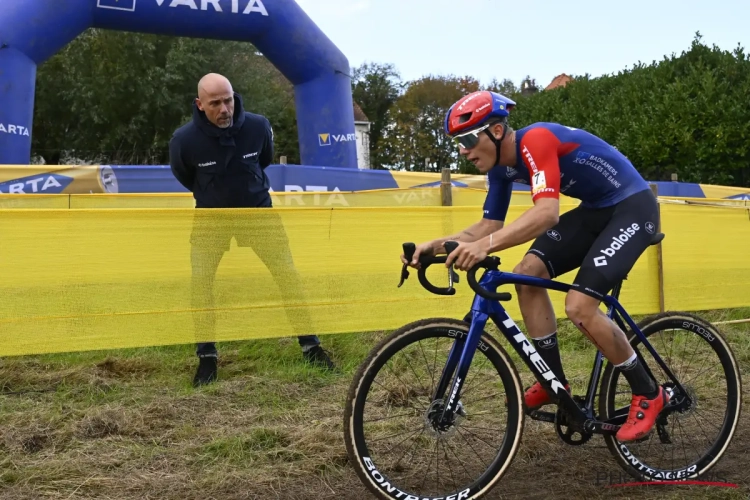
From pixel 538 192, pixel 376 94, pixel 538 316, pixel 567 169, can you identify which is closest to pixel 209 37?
pixel 567 169

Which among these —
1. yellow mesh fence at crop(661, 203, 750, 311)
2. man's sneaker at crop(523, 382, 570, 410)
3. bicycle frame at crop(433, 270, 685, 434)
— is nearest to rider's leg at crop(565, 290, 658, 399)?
bicycle frame at crop(433, 270, 685, 434)

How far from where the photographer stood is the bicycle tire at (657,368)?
12.1 ft

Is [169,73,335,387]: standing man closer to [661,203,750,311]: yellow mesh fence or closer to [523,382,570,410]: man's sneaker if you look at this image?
[523,382,570,410]: man's sneaker

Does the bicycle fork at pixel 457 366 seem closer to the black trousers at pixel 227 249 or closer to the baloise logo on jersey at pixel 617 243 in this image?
the baloise logo on jersey at pixel 617 243

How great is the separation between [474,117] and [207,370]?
3.20 metres

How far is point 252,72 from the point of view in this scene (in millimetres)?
37000

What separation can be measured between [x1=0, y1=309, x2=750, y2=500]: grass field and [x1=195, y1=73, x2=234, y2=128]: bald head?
6.40 ft

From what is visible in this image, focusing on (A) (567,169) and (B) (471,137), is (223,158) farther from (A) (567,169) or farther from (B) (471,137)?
(A) (567,169)

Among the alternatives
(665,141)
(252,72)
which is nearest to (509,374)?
(665,141)

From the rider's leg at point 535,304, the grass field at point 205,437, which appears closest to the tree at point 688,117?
the grass field at point 205,437

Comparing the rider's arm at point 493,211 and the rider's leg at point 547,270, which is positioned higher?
the rider's arm at point 493,211

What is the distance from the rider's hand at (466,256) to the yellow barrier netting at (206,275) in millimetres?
2811

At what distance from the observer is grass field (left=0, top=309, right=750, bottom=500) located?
3.66m

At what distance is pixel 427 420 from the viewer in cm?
330
